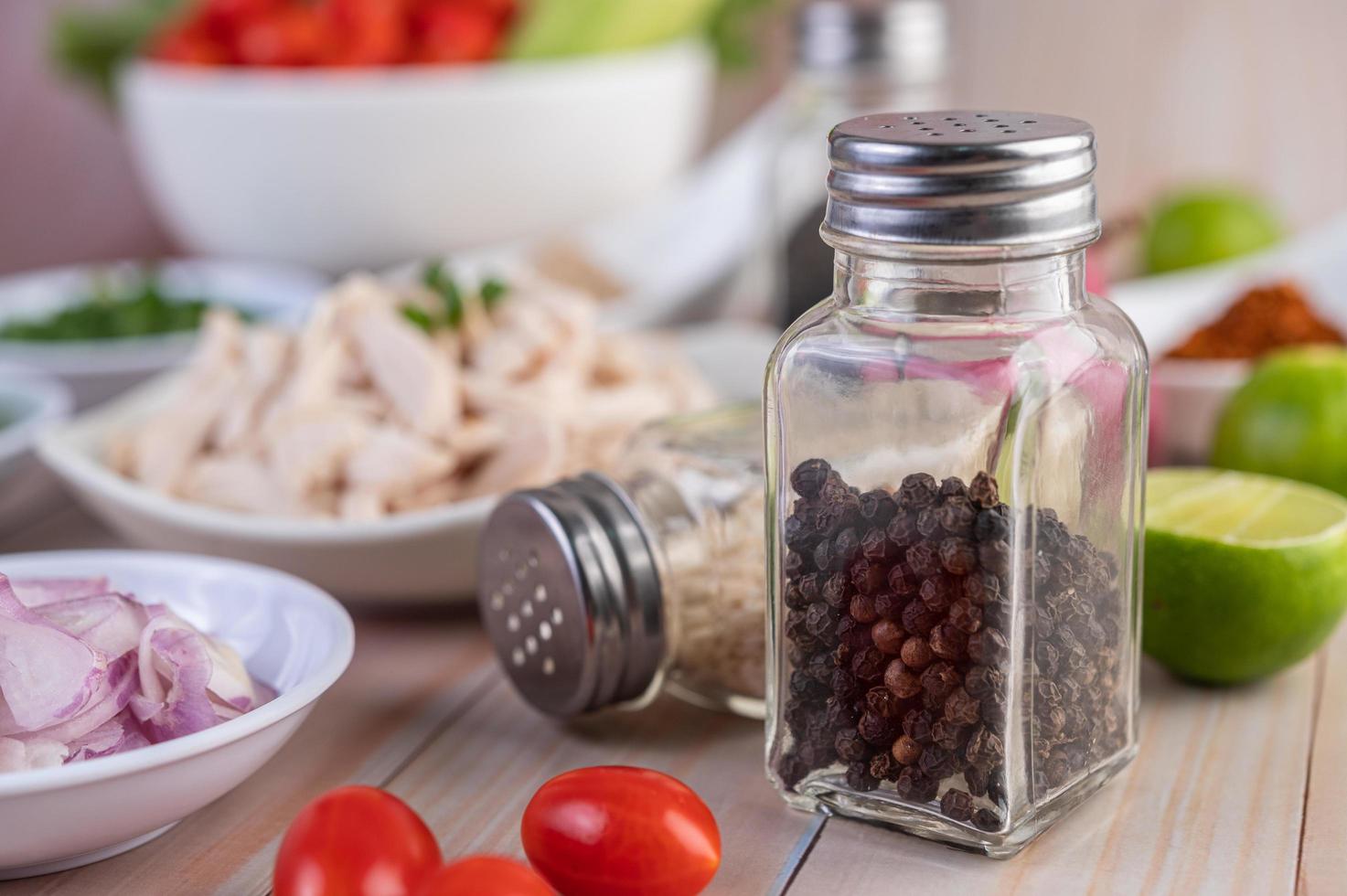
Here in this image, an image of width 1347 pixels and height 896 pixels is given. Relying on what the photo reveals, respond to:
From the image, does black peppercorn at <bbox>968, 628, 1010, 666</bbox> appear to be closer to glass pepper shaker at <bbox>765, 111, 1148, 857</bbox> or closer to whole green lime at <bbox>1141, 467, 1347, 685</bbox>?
glass pepper shaker at <bbox>765, 111, 1148, 857</bbox>

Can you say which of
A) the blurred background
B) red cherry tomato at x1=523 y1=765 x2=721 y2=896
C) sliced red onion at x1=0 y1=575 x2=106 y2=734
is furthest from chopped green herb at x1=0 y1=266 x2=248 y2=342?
red cherry tomato at x1=523 y1=765 x2=721 y2=896

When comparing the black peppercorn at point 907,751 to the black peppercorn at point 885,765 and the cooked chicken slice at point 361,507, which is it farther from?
the cooked chicken slice at point 361,507

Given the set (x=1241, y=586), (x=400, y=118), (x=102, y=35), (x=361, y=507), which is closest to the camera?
(x=1241, y=586)

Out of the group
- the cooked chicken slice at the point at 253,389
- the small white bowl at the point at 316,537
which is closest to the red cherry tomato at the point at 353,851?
the small white bowl at the point at 316,537

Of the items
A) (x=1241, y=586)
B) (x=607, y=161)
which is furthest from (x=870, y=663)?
(x=607, y=161)

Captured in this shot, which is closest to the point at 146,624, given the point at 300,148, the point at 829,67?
the point at 829,67

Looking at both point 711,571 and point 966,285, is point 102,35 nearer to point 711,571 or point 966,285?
→ point 711,571

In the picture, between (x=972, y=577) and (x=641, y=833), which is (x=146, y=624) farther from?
(x=972, y=577)
